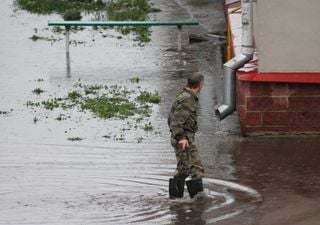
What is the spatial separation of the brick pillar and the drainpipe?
369mm

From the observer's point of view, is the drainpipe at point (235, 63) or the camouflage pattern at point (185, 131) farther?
the drainpipe at point (235, 63)

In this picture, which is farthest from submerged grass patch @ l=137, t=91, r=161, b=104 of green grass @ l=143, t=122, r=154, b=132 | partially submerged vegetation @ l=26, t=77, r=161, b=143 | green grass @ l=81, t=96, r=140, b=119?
green grass @ l=143, t=122, r=154, b=132

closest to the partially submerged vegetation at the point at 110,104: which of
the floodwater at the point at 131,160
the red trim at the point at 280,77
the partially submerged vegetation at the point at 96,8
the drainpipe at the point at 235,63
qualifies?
the floodwater at the point at 131,160

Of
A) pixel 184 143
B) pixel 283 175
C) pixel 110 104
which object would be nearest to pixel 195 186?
pixel 184 143

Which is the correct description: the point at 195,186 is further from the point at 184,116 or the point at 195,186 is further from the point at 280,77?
the point at 280,77

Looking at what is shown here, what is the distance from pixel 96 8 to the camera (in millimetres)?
25641

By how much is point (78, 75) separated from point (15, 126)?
3763mm

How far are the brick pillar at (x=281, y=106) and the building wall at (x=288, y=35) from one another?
0.88ft

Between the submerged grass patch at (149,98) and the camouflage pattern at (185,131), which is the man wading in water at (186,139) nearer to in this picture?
the camouflage pattern at (185,131)

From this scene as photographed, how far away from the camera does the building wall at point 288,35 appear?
13.0m

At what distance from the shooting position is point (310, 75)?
13.2m

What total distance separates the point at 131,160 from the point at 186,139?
200cm

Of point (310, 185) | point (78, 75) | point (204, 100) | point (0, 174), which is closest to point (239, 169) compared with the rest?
point (310, 185)

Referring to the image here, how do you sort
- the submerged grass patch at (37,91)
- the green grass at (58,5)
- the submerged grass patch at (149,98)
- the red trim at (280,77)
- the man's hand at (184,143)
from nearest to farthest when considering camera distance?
1. the man's hand at (184,143)
2. the red trim at (280,77)
3. the submerged grass patch at (149,98)
4. the submerged grass patch at (37,91)
5. the green grass at (58,5)
